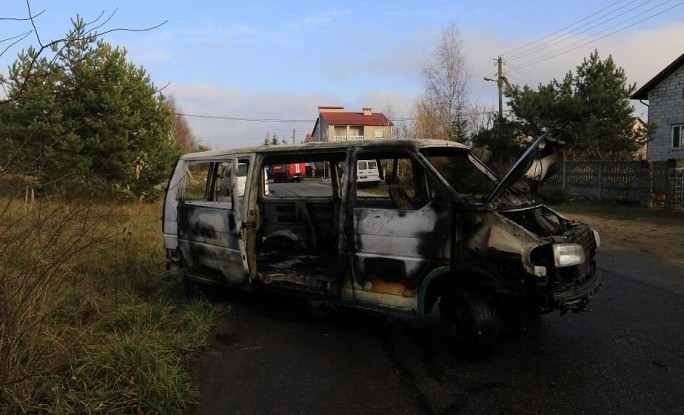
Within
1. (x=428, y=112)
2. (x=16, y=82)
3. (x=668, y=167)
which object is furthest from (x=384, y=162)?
(x=428, y=112)

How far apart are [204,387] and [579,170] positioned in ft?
68.3

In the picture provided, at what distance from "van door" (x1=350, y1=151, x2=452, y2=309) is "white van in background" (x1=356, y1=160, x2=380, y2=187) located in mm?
128

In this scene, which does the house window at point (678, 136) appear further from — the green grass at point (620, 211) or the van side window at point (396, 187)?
the van side window at point (396, 187)

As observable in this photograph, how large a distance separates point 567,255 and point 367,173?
2421 millimetres

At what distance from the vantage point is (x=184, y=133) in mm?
69438

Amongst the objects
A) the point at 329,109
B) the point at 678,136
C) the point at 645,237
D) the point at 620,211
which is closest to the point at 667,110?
the point at 678,136

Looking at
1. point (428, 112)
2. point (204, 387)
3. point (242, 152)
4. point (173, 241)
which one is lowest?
point (204, 387)

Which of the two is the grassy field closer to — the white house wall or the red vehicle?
the red vehicle

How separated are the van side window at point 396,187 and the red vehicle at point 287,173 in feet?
4.86

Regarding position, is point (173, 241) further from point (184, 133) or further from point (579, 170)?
point (184, 133)

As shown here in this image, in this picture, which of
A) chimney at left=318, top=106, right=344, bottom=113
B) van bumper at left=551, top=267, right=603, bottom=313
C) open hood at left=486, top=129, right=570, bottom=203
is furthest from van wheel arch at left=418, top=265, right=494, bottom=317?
chimney at left=318, top=106, right=344, bottom=113

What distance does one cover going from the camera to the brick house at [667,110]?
24.4 metres

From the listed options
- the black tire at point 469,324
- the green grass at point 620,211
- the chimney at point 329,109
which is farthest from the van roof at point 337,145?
the chimney at point 329,109

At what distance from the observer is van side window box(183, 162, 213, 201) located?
258 inches
